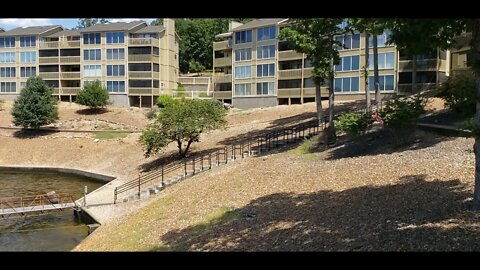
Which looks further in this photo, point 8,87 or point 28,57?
point 8,87

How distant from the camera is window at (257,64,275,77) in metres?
58.2

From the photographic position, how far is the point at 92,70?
227 feet

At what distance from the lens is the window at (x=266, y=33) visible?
57.9 meters

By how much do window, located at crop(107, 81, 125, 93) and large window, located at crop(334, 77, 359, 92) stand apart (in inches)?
1237

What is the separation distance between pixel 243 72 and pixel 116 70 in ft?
63.3

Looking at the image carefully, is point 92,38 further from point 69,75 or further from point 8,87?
point 8,87

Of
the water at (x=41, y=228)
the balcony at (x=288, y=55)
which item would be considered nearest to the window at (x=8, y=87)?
the balcony at (x=288, y=55)

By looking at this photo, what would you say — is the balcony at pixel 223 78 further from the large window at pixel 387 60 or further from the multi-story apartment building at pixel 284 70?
the large window at pixel 387 60

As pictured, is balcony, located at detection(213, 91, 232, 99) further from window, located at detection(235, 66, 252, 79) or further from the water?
the water

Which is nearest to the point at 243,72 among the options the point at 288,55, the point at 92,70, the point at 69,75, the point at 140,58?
the point at 288,55

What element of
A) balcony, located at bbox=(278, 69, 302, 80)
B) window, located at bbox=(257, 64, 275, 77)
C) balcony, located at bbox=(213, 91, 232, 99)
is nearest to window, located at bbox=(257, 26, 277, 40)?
window, located at bbox=(257, 64, 275, 77)

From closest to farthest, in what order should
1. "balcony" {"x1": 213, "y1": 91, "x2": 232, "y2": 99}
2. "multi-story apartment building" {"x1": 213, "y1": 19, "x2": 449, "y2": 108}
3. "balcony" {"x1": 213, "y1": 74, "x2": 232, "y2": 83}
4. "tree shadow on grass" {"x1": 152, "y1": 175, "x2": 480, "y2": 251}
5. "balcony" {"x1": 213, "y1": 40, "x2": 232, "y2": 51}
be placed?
"tree shadow on grass" {"x1": 152, "y1": 175, "x2": 480, "y2": 251} < "multi-story apartment building" {"x1": 213, "y1": 19, "x2": 449, "y2": 108} < "balcony" {"x1": 213, "y1": 91, "x2": 232, "y2": 99} < "balcony" {"x1": 213, "y1": 74, "x2": 232, "y2": 83} < "balcony" {"x1": 213, "y1": 40, "x2": 232, "y2": 51}
